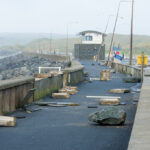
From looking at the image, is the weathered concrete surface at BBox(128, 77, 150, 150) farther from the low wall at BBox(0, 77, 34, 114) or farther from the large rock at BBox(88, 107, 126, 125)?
the low wall at BBox(0, 77, 34, 114)

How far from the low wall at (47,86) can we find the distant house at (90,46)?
328 ft

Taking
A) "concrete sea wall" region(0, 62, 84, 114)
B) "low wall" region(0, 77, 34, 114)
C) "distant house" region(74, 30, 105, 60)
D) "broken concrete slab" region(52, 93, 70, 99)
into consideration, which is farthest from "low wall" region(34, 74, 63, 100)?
"distant house" region(74, 30, 105, 60)

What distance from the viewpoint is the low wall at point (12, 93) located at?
57.5ft

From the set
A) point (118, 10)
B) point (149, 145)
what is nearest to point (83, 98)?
point (149, 145)

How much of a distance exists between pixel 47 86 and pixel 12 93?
712 cm

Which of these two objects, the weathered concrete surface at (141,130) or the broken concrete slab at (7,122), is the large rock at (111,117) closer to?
the weathered concrete surface at (141,130)

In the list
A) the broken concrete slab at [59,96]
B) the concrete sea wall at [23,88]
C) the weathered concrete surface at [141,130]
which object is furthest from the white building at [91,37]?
the weathered concrete surface at [141,130]

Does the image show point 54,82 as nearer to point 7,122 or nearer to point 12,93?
point 12,93

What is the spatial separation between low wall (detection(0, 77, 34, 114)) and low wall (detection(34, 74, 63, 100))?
6.13 ft

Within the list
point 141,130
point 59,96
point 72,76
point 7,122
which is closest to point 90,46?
point 72,76

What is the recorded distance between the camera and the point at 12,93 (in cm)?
1873

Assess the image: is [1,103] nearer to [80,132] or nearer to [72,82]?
[80,132]

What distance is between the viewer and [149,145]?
823 centimetres

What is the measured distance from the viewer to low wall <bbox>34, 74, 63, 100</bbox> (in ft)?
76.8
